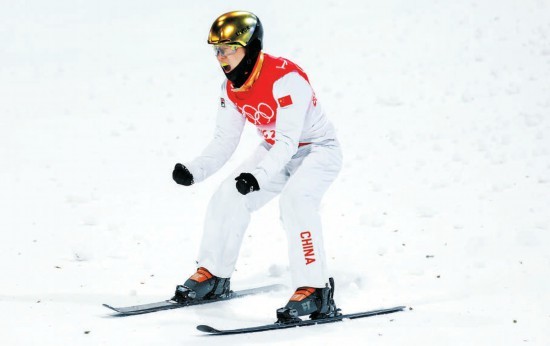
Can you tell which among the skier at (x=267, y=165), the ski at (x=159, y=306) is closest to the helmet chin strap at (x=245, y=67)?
the skier at (x=267, y=165)

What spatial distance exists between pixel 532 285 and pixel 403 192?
2.66 m

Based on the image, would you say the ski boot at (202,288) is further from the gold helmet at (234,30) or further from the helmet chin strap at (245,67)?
the gold helmet at (234,30)

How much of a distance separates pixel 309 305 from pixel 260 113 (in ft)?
4.05

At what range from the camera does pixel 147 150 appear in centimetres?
988

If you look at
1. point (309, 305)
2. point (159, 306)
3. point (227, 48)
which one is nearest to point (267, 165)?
point (227, 48)

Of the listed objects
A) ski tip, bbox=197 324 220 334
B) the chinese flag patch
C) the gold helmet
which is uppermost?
the gold helmet

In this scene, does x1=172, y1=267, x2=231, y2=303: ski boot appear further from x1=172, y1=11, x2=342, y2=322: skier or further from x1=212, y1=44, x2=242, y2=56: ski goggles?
x1=212, y1=44, x2=242, y2=56: ski goggles

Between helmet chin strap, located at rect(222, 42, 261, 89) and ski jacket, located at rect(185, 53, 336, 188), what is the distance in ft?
0.10

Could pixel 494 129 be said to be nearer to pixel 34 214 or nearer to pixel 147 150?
pixel 147 150

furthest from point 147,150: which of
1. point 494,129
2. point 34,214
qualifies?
point 494,129

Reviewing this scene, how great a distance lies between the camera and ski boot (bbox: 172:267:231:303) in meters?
5.25

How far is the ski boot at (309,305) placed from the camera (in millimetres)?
4855

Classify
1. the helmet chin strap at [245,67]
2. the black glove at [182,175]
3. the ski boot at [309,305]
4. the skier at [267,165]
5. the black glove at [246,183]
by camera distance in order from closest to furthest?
the black glove at [246,183], the ski boot at [309,305], the skier at [267,165], the helmet chin strap at [245,67], the black glove at [182,175]

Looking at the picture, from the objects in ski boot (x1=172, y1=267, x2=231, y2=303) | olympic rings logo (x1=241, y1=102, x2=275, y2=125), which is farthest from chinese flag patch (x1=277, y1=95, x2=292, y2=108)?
ski boot (x1=172, y1=267, x2=231, y2=303)
